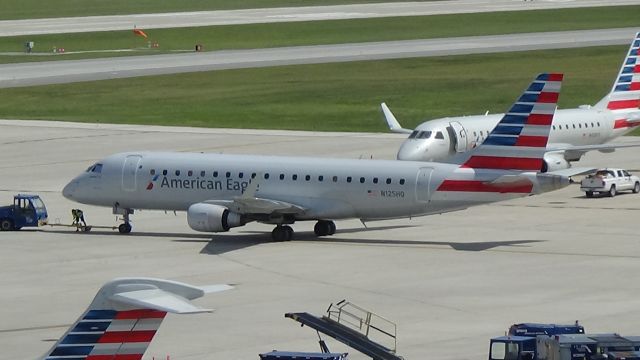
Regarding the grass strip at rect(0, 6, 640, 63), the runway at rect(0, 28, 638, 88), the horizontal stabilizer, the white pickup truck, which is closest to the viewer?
the horizontal stabilizer

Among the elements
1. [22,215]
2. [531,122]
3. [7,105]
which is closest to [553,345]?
[531,122]

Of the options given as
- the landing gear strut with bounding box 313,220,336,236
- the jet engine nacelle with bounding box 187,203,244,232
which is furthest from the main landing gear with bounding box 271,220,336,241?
the jet engine nacelle with bounding box 187,203,244,232

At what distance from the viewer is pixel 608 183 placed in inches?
2926

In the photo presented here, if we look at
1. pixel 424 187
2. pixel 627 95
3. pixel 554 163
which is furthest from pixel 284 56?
pixel 424 187

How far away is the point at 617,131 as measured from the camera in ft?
292

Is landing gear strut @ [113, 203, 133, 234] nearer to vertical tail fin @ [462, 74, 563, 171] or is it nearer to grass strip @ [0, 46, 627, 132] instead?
vertical tail fin @ [462, 74, 563, 171]

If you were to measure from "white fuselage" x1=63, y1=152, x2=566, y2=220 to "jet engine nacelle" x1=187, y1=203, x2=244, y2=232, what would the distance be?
84cm

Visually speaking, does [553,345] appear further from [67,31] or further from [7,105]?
[67,31]

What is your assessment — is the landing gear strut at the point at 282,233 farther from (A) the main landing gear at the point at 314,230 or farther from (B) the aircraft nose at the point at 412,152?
(B) the aircraft nose at the point at 412,152

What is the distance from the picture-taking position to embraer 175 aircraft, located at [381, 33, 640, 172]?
7856 cm

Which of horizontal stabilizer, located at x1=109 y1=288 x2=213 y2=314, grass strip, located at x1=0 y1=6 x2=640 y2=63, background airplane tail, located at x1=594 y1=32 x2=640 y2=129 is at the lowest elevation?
horizontal stabilizer, located at x1=109 y1=288 x2=213 y2=314

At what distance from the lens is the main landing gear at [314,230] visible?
2478 inches

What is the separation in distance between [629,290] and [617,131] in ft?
131

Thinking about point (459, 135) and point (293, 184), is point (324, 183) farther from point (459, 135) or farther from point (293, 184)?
point (459, 135)
